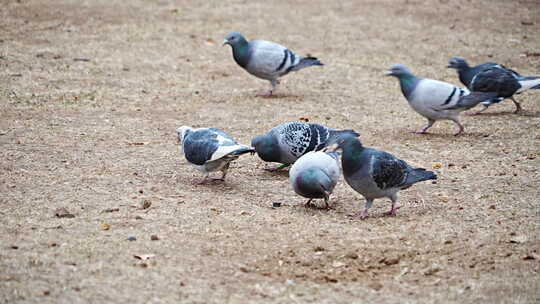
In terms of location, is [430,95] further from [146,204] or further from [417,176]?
[146,204]

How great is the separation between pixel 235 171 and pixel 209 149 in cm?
88

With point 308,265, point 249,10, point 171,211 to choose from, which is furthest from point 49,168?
point 249,10

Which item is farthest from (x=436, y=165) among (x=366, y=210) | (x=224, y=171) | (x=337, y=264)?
(x=337, y=264)

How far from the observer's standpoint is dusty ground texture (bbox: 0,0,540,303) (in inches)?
169

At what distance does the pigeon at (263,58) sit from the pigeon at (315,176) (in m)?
3.58

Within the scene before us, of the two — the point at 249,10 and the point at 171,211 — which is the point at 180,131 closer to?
the point at 171,211

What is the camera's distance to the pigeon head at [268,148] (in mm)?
6383

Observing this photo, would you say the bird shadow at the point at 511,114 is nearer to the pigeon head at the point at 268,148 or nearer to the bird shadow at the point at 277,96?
the bird shadow at the point at 277,96

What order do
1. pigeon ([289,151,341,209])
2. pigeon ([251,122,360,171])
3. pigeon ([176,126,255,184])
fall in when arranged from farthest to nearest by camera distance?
pigeon ([251,122,360,171])
pigeon ([176,126,255,184])
pigeon ([289,151,341,209])

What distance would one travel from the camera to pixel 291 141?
20.8ft

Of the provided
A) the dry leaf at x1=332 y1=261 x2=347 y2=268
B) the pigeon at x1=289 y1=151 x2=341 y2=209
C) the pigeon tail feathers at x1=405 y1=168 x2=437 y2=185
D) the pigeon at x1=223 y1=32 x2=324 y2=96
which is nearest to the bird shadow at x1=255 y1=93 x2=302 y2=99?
the pigeon at x1=223 y1=32 x2=324 y2=96

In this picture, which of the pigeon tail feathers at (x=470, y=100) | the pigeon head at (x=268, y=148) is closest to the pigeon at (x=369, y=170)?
the pigeon head at (x=268, y=148)

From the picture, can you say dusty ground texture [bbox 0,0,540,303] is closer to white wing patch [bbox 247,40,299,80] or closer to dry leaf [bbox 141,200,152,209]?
dry leaf [bbox 141,200,152,209]

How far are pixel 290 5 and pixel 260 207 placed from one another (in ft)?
29.8
